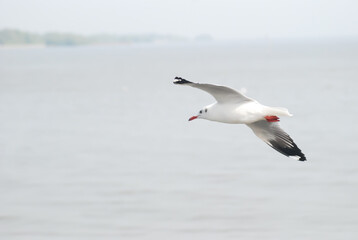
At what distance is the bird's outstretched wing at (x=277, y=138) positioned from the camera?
11359 millimetres

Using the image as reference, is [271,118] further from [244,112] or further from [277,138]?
[277,138]

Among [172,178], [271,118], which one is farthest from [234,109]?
[172,178]

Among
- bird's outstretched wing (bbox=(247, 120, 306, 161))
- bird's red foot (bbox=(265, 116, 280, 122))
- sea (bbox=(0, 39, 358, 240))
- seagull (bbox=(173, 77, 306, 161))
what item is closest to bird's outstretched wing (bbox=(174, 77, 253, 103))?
seagull (bbox=(173, 77, 306, 161))

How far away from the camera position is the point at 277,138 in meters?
11.5

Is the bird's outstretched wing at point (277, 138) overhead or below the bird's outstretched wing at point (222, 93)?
below

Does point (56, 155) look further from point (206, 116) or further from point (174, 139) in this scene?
point (206, 116)

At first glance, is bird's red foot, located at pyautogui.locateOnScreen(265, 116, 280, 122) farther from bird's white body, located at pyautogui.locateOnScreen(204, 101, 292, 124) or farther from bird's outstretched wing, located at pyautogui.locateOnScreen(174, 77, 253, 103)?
bird's outstretched wing, located at pyautogui.locateOnScreen(174, 77, 253, 103)

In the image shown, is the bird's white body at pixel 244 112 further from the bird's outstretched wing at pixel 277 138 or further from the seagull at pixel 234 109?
the bird's outstretched wing at pixel 277 138

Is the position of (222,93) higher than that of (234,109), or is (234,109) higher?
(222,93)

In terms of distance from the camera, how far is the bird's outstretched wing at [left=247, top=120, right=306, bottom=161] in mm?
11359

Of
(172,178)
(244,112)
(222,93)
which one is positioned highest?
(172,178)

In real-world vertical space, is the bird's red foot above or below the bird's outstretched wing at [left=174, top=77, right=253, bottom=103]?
below

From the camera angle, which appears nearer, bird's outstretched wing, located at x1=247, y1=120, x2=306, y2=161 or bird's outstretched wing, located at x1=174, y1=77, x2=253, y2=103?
bird's outstretched wing, located at x1=174, y1=77, x2=253, y2=103

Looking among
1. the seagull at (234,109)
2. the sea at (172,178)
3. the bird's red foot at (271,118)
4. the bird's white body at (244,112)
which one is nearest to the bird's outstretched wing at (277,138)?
the seagull at (234,109)
